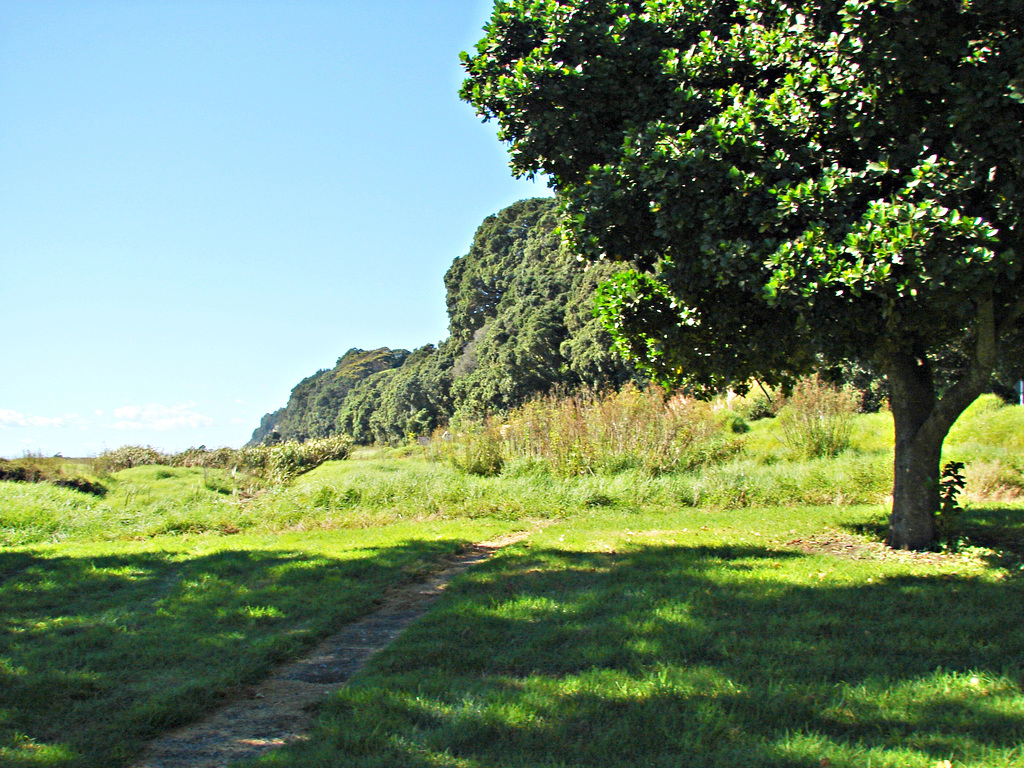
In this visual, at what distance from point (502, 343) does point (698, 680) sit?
34.8m

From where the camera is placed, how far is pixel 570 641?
4.30m

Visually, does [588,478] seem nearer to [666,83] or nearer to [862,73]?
[666,83]

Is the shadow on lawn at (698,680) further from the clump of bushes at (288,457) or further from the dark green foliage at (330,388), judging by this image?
the dark green foliage at (330,388)

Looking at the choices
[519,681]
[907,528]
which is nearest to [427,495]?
Answer: [907,528]

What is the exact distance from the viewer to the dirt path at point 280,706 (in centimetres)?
328

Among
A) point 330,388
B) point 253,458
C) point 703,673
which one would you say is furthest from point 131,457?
point 330,388

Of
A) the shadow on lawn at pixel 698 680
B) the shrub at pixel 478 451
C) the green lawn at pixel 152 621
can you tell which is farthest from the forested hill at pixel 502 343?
the shadow on lawn at pixel 698 680

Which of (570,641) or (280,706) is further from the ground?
(570,641)

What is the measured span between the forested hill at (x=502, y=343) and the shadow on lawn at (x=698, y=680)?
657 inches

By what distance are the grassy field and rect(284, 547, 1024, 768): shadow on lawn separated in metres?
0.02

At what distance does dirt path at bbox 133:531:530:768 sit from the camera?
3283mm

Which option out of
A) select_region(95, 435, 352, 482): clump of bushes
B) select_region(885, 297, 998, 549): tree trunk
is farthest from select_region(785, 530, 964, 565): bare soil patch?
select_region(95, 435, 352, 482): clump of bushes

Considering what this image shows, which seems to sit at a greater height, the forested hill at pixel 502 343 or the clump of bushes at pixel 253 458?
the forested hill at pixel 502 343

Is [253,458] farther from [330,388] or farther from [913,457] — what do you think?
[330,388]
